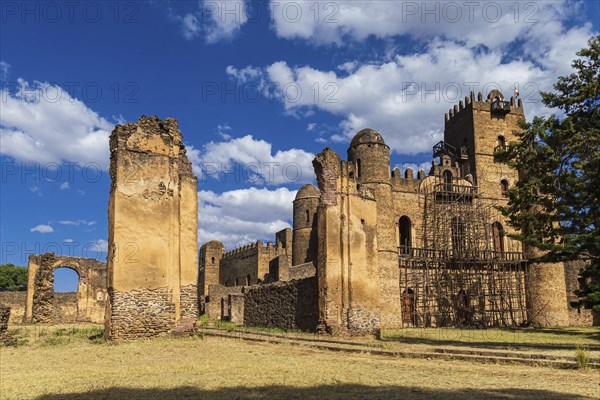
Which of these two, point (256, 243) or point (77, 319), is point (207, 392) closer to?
point (77, 319)

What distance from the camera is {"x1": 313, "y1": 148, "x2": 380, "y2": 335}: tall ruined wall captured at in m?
18.4

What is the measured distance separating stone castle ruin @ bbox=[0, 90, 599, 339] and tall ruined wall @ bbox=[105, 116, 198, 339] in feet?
0.10

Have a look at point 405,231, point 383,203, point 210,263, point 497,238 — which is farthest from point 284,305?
point 210,263

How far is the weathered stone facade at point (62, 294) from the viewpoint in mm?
26812

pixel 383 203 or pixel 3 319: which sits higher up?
pixel 383 203

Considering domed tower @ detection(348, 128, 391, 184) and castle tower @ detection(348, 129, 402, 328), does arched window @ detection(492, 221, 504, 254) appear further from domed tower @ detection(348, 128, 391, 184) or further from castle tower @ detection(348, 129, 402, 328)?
domed tower @ detection(348, 128, 391, 184)

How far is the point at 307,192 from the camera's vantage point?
130ft

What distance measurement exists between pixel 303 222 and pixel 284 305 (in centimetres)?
1727

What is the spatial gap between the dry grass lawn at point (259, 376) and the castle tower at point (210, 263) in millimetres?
38616

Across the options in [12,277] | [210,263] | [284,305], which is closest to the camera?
[284,305]

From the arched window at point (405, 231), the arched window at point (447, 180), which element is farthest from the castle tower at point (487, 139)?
the arched window at point (405, 231)

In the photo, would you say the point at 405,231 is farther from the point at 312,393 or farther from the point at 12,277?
the point at 12,277

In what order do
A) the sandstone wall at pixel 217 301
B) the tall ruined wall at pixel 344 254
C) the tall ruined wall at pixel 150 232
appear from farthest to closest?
1. the sandstone wall at pixel 217 301
2. the tall ruined wall at pixel 344 254
3. the tall ruined wall at pixel 150 232

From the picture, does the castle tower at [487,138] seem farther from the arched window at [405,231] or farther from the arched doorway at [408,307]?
the arched doorway at [408,307]
